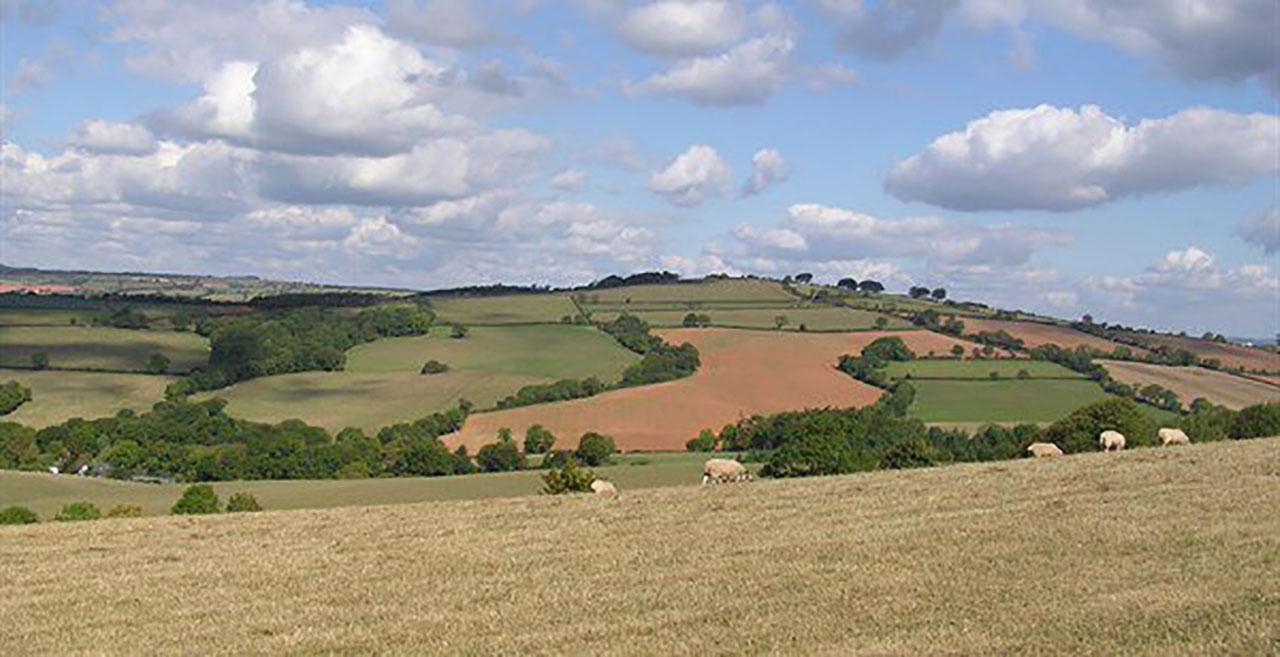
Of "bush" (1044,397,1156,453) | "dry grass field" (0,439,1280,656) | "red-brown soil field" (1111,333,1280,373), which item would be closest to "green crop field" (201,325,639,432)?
"red-brown soil field" (1111,333,1280,373)

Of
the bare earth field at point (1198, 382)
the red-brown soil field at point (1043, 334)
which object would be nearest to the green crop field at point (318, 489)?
the bare earth field at point (1198, 382)

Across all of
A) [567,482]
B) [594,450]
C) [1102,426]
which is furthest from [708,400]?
[567,482]

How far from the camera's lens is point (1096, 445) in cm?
5381

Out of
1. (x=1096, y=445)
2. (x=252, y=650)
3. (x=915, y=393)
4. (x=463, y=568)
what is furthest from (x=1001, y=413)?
(x=252, y=650)

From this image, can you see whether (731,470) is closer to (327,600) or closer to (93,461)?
(327,600)

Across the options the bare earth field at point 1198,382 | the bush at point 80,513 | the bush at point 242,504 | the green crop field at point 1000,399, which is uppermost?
the bare earth field at point 1198,382

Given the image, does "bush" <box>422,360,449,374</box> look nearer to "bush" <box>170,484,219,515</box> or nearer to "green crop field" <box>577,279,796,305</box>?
"green crop field" <box>577,279,796,305</box>

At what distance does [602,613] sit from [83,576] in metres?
→ 12.9

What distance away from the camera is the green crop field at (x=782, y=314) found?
433 feet

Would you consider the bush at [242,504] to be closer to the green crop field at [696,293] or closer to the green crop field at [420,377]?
the green crop field at [420,377]

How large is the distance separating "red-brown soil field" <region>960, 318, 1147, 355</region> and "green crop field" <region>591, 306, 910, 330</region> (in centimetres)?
833

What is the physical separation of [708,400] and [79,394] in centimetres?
5428

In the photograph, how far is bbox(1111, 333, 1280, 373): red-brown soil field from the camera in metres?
114

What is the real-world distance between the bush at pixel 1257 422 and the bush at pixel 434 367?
2882 inches
